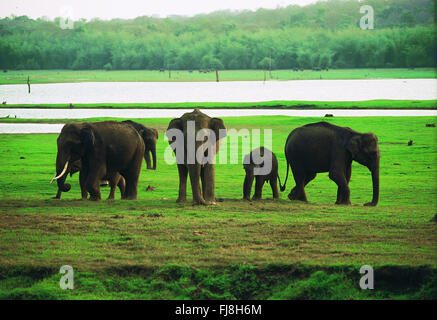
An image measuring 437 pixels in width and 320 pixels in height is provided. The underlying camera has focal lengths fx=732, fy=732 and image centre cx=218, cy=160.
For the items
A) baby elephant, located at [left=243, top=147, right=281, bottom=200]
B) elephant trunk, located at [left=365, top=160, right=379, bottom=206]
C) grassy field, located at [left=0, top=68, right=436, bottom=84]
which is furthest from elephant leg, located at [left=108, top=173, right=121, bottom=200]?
grassy field, located at [left=0, top=68, right=436, bottom=84]

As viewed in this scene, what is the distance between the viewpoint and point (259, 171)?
1515 centimetres

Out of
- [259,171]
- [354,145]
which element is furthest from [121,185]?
[354,145]

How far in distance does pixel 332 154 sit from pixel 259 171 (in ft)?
5.34

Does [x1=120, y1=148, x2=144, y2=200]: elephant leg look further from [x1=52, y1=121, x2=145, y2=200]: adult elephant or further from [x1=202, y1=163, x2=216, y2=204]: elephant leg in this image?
[x1=202, y1=163, x2=216, y2=204]: elephant leg

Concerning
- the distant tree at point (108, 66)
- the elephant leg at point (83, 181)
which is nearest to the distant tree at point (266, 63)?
the distant tree at point (108, 66)

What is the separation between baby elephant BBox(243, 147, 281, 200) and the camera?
15078mm

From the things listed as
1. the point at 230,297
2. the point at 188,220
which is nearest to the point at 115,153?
the point at 188,220

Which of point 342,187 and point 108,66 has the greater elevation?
point 108,66

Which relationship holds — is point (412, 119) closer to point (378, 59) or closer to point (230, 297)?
point (230, 297)

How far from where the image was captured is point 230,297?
8.35m

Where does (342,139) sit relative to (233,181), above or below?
above

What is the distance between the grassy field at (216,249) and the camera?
27.7 feet

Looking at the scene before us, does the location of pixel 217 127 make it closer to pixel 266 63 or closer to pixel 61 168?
pixel 61 168
